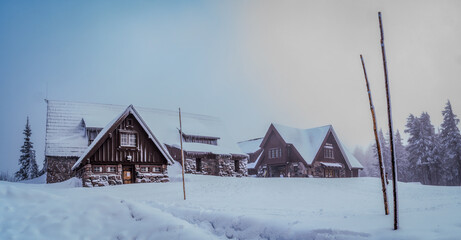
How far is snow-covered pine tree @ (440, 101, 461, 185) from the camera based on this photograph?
40.6 metres

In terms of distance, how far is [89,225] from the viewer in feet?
26.8

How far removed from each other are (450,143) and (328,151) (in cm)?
1717

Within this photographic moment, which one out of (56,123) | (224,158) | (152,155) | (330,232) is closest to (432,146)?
(224,158)

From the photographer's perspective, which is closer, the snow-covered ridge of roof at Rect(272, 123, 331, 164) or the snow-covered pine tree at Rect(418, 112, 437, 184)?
the snow-covered ridge of roof at Rect(272, 123, 331, 164)

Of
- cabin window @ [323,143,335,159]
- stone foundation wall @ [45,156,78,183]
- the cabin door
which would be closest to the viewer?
the cabin door

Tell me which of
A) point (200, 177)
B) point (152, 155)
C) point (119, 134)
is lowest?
→ point (200, 177)

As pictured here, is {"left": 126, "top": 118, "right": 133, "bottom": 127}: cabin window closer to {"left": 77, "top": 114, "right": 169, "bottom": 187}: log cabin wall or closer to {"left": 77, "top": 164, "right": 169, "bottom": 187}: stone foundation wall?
{"left": 77, "top": 114, "right": 169, "bottom": 187}: log cabin wall

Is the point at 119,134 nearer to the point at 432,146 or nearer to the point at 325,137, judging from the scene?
the point at 325,137

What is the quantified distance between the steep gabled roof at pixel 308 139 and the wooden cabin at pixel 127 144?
6197 millimetres

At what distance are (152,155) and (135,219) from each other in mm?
17674

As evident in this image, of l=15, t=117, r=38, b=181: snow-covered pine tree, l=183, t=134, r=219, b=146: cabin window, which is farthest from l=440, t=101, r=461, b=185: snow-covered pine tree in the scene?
l=15, t=117, r=38, b=181: snow-covered pine tree

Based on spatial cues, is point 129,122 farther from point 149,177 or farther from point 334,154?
point 334,154

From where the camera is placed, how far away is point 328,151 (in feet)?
130

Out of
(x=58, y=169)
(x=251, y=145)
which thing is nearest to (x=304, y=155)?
(x=251, y=145)
